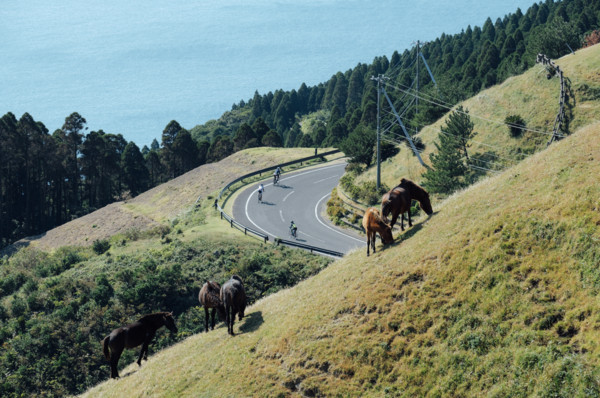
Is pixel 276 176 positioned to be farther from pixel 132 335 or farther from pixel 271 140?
pixel 132 335

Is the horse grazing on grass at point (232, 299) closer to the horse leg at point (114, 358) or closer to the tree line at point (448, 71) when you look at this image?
the horse leg at point (114, 358)

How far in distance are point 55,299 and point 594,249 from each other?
3923 centimetres

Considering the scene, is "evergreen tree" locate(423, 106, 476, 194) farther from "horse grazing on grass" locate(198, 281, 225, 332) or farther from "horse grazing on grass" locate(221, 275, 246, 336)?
"horse grazing on grass" locate(221, 275, 246, 336)

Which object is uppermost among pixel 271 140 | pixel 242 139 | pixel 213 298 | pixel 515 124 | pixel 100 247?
pixel 242 139

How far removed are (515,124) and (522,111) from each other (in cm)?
337

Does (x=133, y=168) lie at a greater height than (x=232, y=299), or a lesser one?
greater

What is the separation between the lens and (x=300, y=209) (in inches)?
2547

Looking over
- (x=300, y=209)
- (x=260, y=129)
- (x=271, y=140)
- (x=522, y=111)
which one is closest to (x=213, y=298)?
(x=300, y=209)

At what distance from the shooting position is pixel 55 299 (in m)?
41.8

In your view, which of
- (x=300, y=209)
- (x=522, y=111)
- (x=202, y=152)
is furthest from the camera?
(x=202, y=152)

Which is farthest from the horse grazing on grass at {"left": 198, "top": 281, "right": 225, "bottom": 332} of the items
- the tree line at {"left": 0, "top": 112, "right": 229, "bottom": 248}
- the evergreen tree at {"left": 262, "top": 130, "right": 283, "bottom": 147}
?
the evergreen tree at {"left": 262, "top": 130, "right": 283, "bottom": 147}

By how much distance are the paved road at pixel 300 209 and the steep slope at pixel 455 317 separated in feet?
81.4

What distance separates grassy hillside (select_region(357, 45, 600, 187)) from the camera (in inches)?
2080

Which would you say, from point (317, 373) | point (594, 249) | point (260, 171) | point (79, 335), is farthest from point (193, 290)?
point (260, 171)
